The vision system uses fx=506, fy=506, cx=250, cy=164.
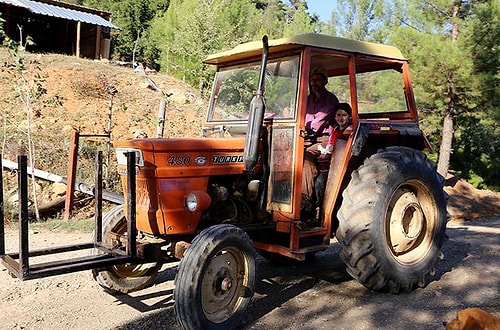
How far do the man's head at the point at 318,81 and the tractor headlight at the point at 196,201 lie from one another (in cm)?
166

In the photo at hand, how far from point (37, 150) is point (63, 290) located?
642 cm

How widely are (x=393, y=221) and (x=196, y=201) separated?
74.8 inches

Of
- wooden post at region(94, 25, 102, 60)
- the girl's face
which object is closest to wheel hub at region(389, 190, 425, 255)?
the girl's face

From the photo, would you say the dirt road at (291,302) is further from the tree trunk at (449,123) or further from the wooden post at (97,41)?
the wooden post at (97,41)

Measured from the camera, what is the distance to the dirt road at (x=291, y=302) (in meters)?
3.96

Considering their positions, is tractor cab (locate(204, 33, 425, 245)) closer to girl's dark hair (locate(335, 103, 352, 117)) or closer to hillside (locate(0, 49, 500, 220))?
girl's dark hair (locate(335, 103, 352, 117))

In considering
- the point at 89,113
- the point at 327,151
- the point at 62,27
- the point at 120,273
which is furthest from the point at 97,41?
the point at 327,151

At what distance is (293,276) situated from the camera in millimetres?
5281

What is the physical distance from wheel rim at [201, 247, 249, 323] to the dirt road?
0.26 m

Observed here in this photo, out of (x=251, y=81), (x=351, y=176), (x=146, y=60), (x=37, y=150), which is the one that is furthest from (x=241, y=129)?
(x=146, y=60)

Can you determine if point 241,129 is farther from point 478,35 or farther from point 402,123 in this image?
point 478,35

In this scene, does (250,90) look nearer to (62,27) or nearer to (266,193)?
(266,193)

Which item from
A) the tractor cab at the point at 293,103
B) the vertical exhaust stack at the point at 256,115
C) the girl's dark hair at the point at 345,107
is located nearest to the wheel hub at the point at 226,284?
the tractor cab at the point at 293,103

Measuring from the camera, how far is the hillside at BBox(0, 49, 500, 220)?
35.5ft
